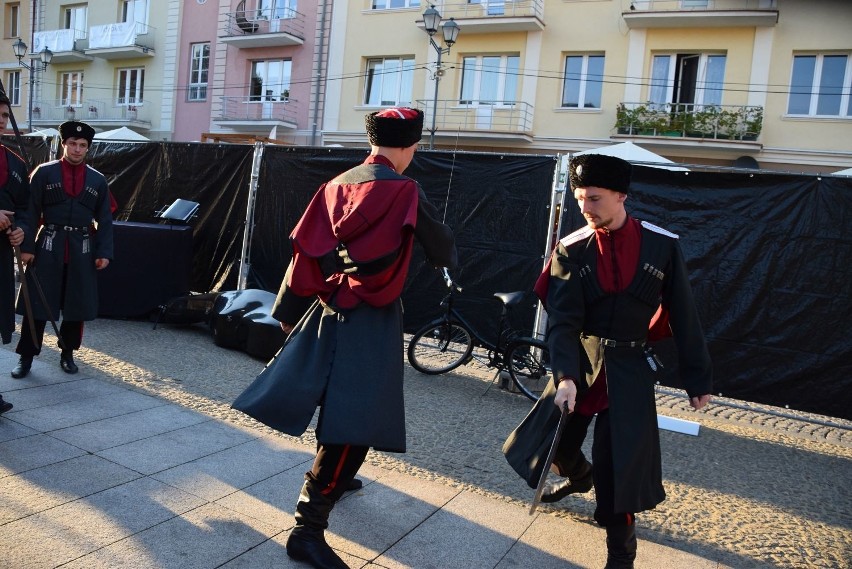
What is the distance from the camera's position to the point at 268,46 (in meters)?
24.9

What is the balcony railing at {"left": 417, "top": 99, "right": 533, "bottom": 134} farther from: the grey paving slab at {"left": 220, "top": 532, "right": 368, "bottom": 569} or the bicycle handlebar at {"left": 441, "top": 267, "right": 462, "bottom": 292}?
the grey paving slab at {"left": 220, "top": 532, "right": 368, "bottom": 569}

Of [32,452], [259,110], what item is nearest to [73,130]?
[32,452]

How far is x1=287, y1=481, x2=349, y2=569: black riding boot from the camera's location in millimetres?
2791

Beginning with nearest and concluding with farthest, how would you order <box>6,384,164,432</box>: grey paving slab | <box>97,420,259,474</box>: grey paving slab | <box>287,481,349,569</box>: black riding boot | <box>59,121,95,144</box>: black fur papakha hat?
<box>287,481,349,569</box>: black riding boot → <box>97,420,259,474</box>: grey paving slab → <box>6,384,164,432</box>: grey paving slab → <box>59,121,95,144</box>: black fur papakha hat

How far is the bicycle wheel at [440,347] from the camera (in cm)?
688

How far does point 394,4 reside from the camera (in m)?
22.8

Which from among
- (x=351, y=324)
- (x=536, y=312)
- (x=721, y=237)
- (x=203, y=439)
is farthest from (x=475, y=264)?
(x=351, y=324)

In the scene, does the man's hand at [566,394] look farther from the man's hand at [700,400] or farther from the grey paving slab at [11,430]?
the grey paving slab at [11,430]

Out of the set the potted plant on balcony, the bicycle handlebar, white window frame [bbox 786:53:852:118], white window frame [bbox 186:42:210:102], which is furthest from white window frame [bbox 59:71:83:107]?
the bicycle handlebar

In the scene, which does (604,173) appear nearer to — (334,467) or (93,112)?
(334,467)

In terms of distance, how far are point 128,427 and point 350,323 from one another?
7.64ft

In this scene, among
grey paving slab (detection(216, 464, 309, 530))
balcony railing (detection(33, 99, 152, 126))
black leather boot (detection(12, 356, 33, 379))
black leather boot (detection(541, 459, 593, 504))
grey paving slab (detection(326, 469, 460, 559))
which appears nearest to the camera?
grey paving slab (detection(326, 469, 460, 559))

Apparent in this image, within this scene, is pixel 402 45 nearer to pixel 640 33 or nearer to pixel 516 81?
pixel 516 81

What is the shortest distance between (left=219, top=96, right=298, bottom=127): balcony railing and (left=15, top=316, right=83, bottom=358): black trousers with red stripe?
765 inches
